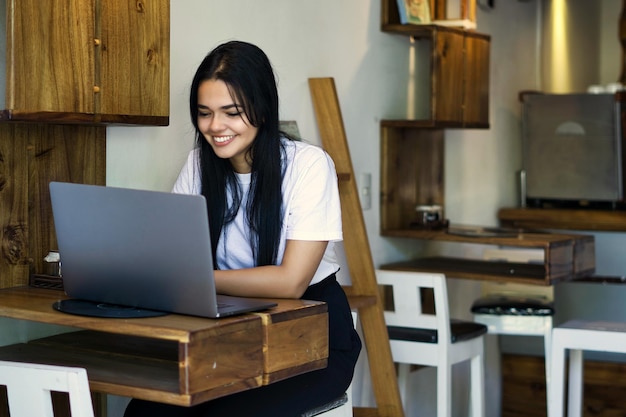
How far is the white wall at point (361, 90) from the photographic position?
285 centimetres

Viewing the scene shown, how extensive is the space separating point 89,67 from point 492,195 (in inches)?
126

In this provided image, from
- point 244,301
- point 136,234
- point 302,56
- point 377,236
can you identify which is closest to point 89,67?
point 136,234

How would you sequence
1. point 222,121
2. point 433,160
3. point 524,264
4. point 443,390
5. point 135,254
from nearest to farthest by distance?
point 135,254 < point 222,121 < point 443,390 < point 524,264 < point 433,160

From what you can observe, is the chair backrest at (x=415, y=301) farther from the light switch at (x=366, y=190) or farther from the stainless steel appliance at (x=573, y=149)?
the stainless steel appliance at (x=573, y=149)

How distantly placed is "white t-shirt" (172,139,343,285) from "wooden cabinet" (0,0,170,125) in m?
0.26

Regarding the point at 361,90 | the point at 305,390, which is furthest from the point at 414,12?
the point at 305,390

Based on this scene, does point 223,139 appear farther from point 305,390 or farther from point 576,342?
point 576,342

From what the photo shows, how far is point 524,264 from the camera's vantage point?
13.3 ft

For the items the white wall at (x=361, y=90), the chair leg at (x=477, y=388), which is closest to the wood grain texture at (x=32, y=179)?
the white wall at (x=361, y=90)

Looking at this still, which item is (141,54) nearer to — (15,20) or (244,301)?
(15,20)

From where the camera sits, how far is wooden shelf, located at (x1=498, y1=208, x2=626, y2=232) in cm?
466

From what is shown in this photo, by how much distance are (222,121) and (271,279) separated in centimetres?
38

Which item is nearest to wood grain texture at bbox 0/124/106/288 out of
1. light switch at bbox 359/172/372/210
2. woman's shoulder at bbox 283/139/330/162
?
woman's shoulder at bbox 283/139/330/162

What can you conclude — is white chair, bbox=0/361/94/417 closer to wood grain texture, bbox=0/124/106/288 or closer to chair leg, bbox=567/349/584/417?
wood grain texture, bbox=0/124/106/288
